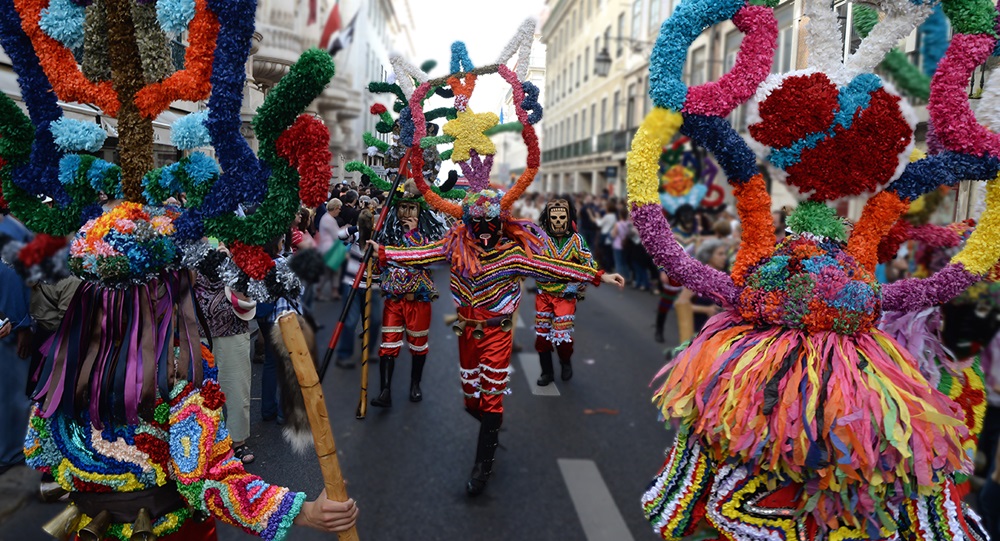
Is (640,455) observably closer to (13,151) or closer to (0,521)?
(0,521)

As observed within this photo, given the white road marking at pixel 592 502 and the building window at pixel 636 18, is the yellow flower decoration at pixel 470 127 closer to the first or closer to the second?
the white road marking at pixel 592 502

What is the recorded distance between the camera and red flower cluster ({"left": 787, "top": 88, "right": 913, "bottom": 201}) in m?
2.03

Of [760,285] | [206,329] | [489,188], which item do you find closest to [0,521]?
[206,329]

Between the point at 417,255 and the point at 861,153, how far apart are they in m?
1.68

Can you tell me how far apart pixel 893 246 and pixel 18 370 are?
4061 millimetres

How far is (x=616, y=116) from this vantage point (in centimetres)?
1457

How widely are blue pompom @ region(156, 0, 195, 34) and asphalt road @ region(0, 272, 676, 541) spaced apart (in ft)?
3.09

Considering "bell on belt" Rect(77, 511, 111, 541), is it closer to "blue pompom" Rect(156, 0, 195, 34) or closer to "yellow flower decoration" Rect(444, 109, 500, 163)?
"blue pompom" Rect(156, 0, 195, 34)

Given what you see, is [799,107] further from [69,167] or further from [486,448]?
[486,448]

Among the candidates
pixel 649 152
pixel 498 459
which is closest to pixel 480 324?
pixel 649 152

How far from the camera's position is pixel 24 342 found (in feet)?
9.58

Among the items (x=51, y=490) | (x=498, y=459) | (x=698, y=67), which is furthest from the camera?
(x=698, y=67)

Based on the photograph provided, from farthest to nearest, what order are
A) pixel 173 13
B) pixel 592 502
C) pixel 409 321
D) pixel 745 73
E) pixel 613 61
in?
pixel 613 61 < pixel 592 502 < pixel 409 321 < pixel 745 73 < pixel 173 13

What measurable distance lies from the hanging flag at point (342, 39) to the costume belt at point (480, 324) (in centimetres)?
122
